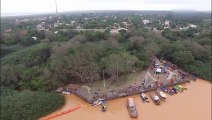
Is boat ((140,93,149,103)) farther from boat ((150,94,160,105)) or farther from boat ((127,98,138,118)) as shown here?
boat ((127,98,138,118))

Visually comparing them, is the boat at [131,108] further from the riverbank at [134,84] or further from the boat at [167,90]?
the boat at [167,90]

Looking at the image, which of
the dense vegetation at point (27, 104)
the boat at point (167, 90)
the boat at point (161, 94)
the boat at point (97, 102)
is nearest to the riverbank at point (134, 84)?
the boat at point (97, 102)

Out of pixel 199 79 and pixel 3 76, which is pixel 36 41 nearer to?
pixel 3 76

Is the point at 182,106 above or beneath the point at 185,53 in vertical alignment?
beneath

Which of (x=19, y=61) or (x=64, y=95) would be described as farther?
(x=19, y=61)

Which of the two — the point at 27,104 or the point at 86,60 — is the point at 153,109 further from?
the point at 27,104

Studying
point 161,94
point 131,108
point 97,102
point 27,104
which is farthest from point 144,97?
point 27,104

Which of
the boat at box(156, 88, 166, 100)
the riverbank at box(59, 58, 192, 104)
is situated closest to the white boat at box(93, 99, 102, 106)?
the riverbank at box(59, 58, 192, 104)

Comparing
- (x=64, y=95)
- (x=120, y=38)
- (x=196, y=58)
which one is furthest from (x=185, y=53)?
(x=64, y=95)
